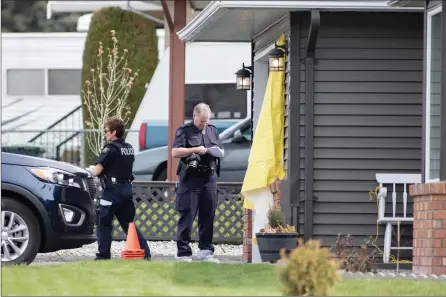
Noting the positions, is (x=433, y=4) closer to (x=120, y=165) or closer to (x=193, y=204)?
(x=193, y=204)

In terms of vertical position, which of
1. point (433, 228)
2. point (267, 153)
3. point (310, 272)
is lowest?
point (310, 272)

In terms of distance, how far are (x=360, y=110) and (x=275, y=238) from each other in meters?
1.69

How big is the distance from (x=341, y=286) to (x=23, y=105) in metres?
21.1

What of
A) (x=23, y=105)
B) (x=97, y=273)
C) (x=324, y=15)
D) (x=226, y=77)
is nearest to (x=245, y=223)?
(x=324, y=15)

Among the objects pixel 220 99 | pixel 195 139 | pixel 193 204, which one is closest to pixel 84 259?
pixel 193 204

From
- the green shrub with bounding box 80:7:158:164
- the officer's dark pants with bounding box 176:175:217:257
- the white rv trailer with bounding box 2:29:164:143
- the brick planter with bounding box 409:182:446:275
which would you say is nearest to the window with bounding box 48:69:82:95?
the white rv trailer with bounding box 2:29:164:143

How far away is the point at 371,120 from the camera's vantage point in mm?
13758

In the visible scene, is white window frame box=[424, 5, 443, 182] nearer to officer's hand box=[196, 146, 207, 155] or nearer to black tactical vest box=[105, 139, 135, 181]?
officer's hand box=[196, 146, 207, 155]

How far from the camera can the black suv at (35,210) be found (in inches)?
517

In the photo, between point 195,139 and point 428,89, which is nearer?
point 428,89

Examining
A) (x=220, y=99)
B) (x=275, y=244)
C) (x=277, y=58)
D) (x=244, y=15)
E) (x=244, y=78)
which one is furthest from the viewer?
(x=220, y=99)

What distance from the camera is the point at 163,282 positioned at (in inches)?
403

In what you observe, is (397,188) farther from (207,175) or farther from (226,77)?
(226,77)

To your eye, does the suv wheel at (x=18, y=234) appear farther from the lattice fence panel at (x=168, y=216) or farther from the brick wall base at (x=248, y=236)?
the lattice fence panel at (x=168, y=216)
